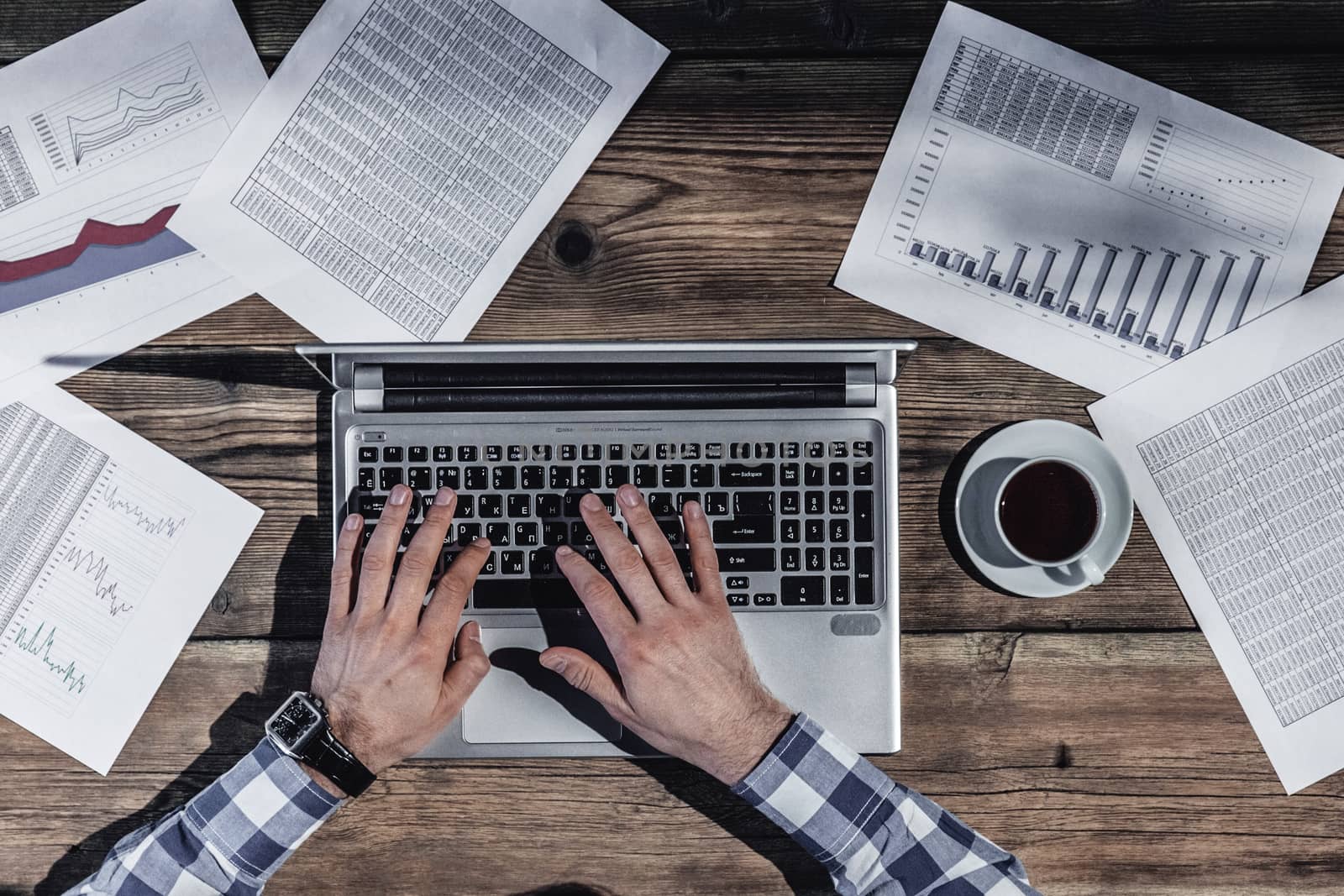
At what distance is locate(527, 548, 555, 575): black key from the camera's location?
88cm

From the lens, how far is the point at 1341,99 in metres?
0.93

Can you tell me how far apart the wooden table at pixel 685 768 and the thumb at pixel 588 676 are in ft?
0.35

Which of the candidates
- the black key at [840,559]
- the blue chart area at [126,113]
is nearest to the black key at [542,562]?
the black key at [840,559]

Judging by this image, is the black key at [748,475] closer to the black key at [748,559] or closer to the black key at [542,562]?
the black key at [748,559]

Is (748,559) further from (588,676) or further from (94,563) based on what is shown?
(94,563)

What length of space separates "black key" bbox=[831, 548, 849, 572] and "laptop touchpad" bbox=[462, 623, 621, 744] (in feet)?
0.75

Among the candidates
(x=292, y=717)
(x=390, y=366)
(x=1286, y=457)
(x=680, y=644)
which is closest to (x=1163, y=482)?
(x=1286, y=457)

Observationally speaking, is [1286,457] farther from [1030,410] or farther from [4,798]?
[4,798]

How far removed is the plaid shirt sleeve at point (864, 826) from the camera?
87 centimetres

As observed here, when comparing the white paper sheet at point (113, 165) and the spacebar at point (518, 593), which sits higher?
the white paper sheet at point (113, 165)

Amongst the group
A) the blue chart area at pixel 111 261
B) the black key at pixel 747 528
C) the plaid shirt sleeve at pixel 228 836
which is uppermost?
the blue chart area at pixel 111 261

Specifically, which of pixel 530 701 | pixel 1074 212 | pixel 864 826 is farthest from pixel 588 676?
pixel 1074 212

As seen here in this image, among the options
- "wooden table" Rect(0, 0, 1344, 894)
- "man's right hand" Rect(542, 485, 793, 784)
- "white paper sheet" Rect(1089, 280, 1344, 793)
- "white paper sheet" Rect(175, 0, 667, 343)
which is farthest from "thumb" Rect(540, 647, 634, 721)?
"white paper sheet" Rect(1089, 280, 1344, 793)

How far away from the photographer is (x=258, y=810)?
0.87m
